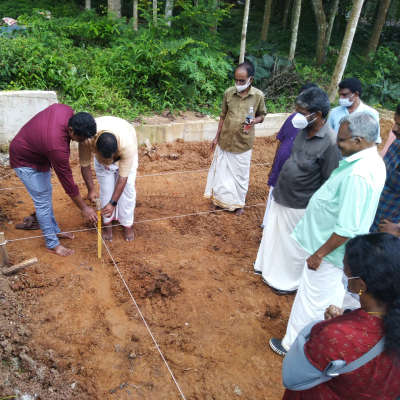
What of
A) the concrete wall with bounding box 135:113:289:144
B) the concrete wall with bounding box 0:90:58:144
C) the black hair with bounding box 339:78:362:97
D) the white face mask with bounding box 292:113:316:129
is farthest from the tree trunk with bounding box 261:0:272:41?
the white face mask with bounding box 292:113:316:129

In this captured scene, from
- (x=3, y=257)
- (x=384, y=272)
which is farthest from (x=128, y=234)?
(x=384, y=272)

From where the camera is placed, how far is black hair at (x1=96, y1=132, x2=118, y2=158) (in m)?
3.18

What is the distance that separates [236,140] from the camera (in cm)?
452

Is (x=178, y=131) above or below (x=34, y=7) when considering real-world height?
below

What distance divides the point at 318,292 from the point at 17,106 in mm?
5171

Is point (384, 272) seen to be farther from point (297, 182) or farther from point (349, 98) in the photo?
point (349, 98)

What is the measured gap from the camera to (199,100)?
7.54 m

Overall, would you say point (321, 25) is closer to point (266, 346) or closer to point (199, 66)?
point (199, 66)

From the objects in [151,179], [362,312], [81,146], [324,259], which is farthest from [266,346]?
[151,179]

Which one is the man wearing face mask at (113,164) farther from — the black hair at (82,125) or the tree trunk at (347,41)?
the tree trunk at (347,41)

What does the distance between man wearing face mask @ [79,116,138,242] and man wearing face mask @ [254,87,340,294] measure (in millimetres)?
1471

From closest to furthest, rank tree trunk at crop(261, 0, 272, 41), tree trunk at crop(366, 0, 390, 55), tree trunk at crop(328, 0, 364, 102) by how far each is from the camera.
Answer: tree trunk at crop(328, 0, 364, 102) < tree trunk at crop(261, 0, 272, 41) < tree trunk at crop(366, 0, 390, 55)

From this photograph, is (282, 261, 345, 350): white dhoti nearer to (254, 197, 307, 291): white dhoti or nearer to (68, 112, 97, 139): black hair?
(254, 197, 307, 291): white dhoti

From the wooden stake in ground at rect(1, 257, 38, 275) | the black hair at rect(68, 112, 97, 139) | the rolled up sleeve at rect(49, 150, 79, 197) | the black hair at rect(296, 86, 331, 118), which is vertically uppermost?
the black hair at rect(296, 86, 331, 118)
